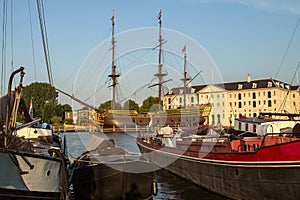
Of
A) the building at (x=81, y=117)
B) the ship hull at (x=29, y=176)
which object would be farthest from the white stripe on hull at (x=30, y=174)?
the building at (x=81, y=117)

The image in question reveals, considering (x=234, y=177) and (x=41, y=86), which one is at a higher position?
(x=41, y=86)

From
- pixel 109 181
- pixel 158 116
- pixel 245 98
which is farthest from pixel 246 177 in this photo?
pixel 245 98

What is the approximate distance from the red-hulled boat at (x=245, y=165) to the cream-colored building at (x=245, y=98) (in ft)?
296

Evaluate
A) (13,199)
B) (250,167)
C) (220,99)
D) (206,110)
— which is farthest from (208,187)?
(220,99)

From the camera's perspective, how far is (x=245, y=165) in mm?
15672

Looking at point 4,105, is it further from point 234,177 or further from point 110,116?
point 110,116

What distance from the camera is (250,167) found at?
15.5 metres

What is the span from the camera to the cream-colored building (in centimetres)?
11394

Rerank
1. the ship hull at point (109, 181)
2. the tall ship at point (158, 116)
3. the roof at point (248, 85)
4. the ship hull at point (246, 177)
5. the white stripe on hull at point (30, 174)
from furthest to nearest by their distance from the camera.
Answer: the roof at point (248, 85)
the tall ship at point (158, 116)
the ship hull at point (109, 181)
the ship hull at point (246, 177)
the white stripe on hull at point (30, 174)

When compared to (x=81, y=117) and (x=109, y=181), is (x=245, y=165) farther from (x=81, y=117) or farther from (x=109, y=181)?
(x=81, y=117)

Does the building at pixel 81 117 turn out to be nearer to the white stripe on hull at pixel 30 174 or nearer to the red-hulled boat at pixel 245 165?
the red-hulled boat at pixel 245 165

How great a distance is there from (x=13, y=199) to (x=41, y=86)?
11596 cm

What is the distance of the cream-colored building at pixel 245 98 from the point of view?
11394 centimetres

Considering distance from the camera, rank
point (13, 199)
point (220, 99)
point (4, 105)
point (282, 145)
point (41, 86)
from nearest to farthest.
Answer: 1. point (13, 199)
2. point (4, 105)
3. point (282, 145)
4. point (220, 99)
5. point (41, 86)
